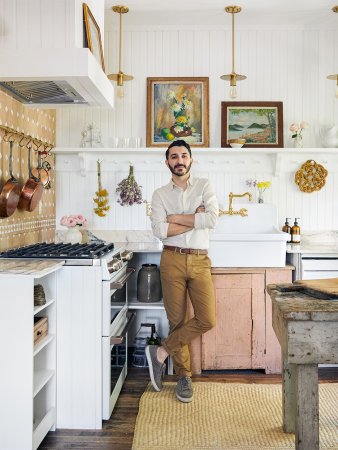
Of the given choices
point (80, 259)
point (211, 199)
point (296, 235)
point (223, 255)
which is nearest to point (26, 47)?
point (80, 259)

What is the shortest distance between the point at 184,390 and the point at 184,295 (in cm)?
61

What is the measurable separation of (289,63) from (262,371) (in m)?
2.67

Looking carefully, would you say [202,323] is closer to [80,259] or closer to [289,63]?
[80,259]

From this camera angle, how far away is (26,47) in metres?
2.76

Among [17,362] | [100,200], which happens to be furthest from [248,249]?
[17,362]

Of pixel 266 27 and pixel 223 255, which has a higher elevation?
pixel 266 27

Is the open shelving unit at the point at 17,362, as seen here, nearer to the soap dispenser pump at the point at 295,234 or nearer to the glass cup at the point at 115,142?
the glass cup at the point at 115,142

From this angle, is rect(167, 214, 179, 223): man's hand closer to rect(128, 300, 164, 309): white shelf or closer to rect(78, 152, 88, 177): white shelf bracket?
rect(128, 300, 164, 309): white shelf

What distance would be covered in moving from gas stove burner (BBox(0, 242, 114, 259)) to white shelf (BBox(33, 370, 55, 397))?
2.10ft

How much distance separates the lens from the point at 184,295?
11.3 ft

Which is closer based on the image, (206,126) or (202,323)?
(202,323)

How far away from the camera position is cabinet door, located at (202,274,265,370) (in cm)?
383

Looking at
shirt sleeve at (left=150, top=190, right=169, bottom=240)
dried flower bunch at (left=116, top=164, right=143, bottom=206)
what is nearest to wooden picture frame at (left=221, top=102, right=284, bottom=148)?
dried flower bunch at (left=116, top=164, right=143, bottom=206)

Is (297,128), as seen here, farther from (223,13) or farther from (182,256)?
(182,256)
